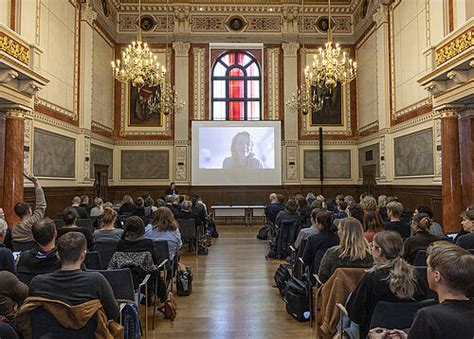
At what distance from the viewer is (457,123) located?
7879 mm

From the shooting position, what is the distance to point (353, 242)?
341cm

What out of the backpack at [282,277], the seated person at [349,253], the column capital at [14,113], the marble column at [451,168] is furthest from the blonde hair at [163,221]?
the marble column at [451,168]

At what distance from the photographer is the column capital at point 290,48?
15.2m

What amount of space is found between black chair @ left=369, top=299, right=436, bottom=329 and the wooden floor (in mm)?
1781

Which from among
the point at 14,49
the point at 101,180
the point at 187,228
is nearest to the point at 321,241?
the point at 187,228

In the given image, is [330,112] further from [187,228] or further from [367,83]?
[187,228]

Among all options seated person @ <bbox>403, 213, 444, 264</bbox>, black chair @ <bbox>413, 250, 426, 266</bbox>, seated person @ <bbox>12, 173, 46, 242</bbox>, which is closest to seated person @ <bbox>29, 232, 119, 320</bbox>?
seated person @ <bbox>12, 173, 46, 242</bbox>

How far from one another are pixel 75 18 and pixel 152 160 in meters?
5.57

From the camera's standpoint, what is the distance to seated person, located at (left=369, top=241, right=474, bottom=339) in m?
1.57

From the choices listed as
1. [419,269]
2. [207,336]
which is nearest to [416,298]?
[419,269]

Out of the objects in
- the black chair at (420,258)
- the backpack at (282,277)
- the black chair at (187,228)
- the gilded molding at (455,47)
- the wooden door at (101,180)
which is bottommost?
the backpack at (282,277)

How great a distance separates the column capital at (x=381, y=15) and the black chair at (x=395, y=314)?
38.6ft

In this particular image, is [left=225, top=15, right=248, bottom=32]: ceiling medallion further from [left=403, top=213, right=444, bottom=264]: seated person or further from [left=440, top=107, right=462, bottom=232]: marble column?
[left=403, top=213, right=444, bottom=264]: seated person

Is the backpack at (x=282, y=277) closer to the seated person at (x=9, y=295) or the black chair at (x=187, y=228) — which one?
the black chair at (x=187, y=228)
